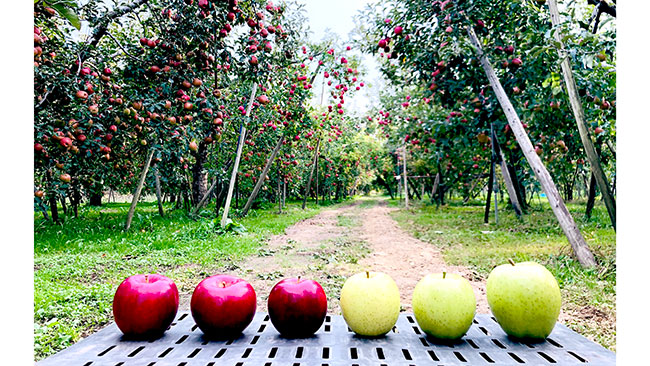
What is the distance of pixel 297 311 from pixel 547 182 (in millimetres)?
4143

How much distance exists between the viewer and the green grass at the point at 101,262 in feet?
7.84

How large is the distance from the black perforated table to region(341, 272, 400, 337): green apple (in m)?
0.03

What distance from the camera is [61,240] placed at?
5441 mm

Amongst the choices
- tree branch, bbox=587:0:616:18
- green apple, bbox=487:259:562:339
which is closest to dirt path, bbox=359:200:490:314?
green apple, bbox=487:259:562:339

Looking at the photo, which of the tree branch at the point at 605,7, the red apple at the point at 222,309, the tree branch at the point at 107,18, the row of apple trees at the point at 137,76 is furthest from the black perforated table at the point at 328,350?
the tree branch at the point at 107,18

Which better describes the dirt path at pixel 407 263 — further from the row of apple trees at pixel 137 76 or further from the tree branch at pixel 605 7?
the tree branch at pixel 605 7

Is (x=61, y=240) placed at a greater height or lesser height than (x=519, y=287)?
lesser

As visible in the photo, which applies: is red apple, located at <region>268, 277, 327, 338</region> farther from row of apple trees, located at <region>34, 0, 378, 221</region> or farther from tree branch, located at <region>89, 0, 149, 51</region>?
tree branch, located at <region>89, 0, 149, 51</region>

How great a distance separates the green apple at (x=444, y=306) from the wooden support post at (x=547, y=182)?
350cm

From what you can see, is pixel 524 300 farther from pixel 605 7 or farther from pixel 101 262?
pixel 101 262

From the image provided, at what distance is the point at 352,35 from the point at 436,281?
5.72m
